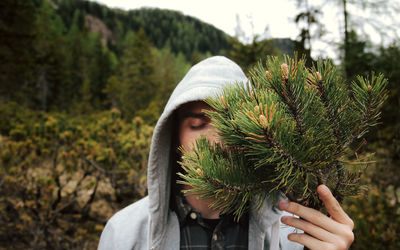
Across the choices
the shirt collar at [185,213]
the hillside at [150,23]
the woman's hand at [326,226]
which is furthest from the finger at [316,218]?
the hillside at [150,23]

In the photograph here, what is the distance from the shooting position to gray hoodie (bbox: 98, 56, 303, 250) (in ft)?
4.86

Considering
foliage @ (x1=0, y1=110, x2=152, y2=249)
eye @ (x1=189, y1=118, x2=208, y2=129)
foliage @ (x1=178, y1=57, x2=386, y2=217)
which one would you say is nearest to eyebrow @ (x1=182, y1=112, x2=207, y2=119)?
eye @ (x1=189, y1=118, x2=208, y2=129)

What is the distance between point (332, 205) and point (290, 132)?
337mm

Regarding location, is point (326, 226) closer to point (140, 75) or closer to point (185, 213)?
point (185, 213)

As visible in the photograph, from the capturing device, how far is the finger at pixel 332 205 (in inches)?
34.4

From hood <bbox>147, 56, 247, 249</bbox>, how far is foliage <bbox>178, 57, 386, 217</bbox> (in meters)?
0.60

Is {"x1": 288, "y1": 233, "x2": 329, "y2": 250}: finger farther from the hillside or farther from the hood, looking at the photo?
the hillside

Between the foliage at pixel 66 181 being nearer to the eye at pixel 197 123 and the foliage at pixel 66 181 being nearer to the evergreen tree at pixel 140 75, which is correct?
the eye at pixel 197 123

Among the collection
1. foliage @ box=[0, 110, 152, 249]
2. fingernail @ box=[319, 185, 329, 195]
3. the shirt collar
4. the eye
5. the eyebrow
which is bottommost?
foliage @ box=[0, 110, 152, 249]

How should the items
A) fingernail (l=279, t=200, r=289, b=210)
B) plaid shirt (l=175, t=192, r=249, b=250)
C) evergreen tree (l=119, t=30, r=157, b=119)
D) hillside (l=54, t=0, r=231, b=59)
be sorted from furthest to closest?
hillside (l=54, t=0, r=231, b=59), evergreen tree (l=119, t=30, r=157, b=119), plaid shirt (l=175, t=192, r=249, b=250), fingernail (l=279, t=200, r=289, b=210)

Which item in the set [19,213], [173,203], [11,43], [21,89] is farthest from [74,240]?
[21,89]

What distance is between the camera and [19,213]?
185 inches

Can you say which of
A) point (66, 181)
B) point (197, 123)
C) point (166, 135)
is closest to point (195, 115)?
point (197, 123)

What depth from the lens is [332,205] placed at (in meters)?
0.91
